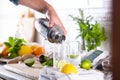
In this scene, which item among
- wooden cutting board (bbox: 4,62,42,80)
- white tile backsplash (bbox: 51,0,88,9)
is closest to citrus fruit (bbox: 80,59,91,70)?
wooden cutting board (bbox: 4,62,42,80)

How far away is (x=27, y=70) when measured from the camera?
1.18 metres

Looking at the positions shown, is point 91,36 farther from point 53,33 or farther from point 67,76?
point 67,76

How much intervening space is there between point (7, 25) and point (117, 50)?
2.65 m

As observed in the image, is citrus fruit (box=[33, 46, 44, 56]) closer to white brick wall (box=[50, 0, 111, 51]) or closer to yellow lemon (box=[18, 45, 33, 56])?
yellow lemon (box=[18, 45, 33, 56])

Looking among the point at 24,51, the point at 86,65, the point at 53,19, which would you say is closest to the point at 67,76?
the point at 86,65

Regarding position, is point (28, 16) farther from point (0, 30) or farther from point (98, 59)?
point (98, 59)

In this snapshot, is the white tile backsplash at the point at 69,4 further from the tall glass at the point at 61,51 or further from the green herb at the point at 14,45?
the tall glass at the point at 61,51

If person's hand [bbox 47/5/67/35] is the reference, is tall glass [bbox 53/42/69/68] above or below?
below

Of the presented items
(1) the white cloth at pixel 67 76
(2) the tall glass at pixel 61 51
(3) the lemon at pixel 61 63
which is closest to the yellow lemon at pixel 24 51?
(2) the tall glass at pixel 61 51

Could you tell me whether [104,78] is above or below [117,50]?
below

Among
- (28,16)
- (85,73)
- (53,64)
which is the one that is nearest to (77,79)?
(85,73)

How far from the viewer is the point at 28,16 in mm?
2561

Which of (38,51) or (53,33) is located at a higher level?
(53,33)

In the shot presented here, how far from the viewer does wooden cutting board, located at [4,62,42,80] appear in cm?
109
